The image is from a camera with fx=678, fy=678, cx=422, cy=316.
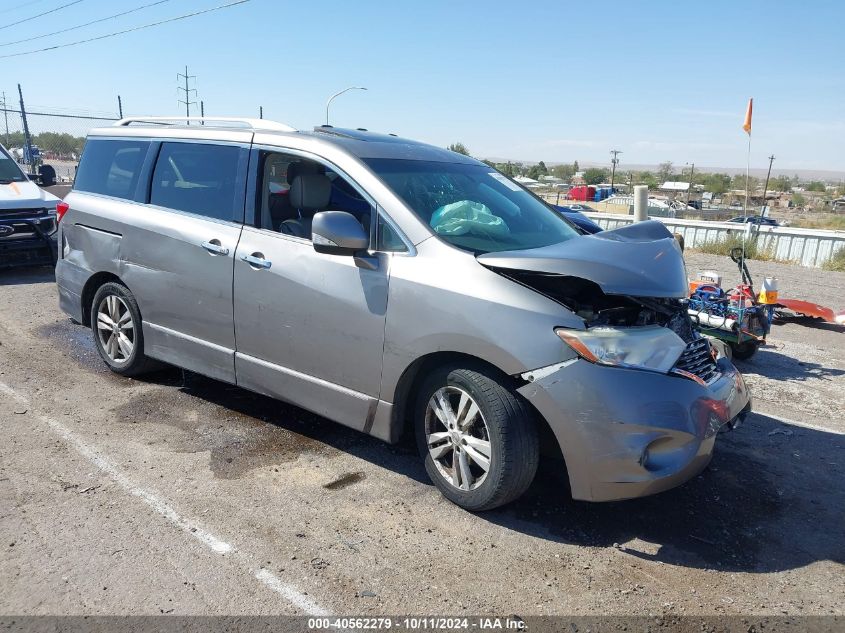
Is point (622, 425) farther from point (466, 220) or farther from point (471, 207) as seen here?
point (471, 207)

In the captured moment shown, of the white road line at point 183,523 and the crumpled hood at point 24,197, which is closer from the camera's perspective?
the white road line at point 183,523

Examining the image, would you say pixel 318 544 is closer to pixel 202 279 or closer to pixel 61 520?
pixel 61 520

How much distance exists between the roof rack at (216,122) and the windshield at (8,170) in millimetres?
5947

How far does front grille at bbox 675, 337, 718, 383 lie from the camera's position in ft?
11.7

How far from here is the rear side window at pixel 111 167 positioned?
17.3 feet

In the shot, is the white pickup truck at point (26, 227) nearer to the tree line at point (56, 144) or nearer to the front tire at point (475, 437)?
the front tire at point (475, 437)

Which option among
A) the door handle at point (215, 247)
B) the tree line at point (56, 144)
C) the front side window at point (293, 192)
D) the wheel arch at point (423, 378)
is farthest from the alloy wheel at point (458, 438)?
the tree line at point (56, 144)

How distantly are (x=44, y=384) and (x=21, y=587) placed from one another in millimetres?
2855

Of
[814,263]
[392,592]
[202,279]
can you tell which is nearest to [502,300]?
[392,592]

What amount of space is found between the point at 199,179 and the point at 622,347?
10.5ft

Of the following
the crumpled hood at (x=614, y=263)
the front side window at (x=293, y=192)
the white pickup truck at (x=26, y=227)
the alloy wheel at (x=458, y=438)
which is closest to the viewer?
the crumpled hood at (x=614, y=263)

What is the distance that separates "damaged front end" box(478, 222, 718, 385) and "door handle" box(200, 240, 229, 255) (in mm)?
1884

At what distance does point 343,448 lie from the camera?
4.41 meters

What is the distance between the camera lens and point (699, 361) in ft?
12.2
